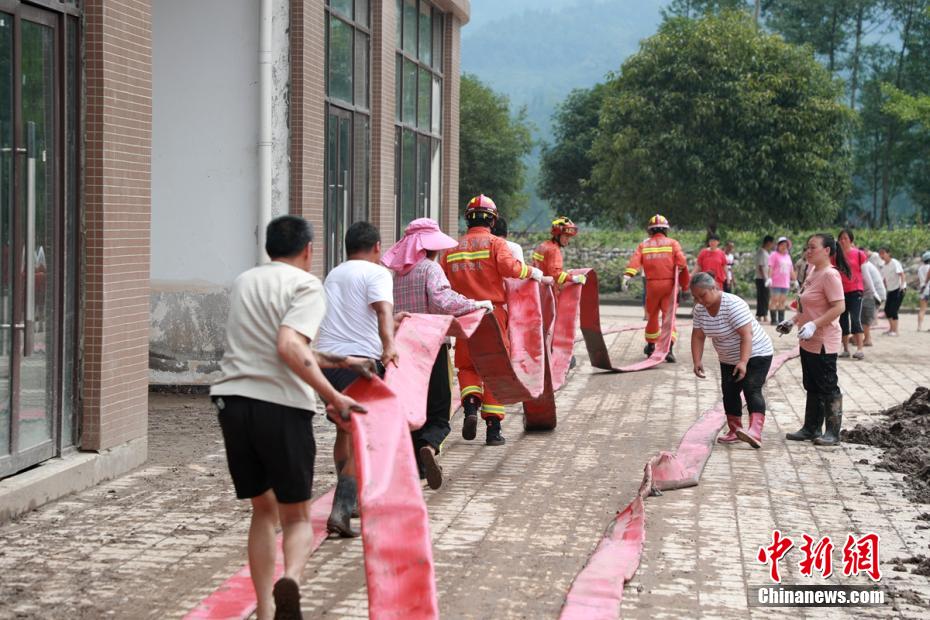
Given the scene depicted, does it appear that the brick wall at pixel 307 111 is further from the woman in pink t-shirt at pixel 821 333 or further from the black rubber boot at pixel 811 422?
the black rubber boot at pixel 811 422

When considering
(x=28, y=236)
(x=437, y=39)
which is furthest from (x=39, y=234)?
(x=437, y=39)

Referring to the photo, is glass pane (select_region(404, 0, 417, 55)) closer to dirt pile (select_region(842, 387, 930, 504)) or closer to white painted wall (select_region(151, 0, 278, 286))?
white painted wall (select_region(151, 0, 278, 286))

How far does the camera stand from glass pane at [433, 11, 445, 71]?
2133 cm

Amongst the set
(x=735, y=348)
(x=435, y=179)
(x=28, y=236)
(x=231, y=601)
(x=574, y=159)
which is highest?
(x=574, y=159)

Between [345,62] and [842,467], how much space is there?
8.46 metres

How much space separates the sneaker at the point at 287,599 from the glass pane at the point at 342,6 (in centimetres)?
1088

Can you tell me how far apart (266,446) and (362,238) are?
7.68 feet

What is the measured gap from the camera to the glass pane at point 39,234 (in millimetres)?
8125

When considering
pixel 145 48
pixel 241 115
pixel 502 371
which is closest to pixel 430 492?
pixel 502 371

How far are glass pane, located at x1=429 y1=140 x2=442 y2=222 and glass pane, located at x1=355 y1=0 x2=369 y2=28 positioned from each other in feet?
16.1

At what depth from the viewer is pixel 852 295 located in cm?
1725

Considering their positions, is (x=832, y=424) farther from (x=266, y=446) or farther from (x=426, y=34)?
(x=426, y=34)

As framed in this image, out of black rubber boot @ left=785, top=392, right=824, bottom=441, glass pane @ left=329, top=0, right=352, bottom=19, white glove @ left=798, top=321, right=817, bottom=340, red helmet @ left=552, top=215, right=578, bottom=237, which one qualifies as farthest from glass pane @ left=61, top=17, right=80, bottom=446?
red helmet @ left=552, top=215, right=578, bottom=237

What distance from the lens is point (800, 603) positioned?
20.2 feet
